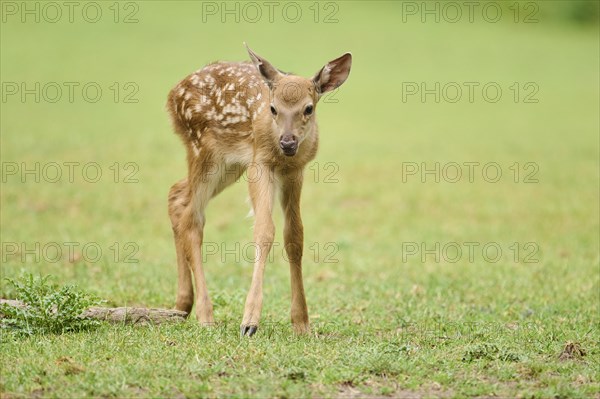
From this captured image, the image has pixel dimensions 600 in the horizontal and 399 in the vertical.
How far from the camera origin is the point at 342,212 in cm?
1725

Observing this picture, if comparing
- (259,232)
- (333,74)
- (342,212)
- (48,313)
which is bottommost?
(342,212)

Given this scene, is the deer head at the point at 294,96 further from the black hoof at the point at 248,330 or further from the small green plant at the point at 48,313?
the small green plant at the point at 48,313

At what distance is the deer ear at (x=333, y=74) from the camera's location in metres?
8.68

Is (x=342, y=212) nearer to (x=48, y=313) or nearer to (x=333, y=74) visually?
(x=333, y=74)

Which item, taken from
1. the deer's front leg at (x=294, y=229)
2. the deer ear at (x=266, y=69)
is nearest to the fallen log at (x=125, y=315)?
the deer's front leg at (x=294, y=229)

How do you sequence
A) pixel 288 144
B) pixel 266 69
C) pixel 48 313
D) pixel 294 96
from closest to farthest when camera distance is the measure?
1. pixel 48 313
2. pixel 288 144
3. pixel 294 96
4. pixel 266 69

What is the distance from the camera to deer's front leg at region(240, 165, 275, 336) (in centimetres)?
796

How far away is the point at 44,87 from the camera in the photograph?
2884 cm

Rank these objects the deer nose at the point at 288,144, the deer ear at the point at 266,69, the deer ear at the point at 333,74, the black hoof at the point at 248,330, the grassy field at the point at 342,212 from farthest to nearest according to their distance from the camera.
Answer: the deer ear at the point at 333,74
the deer ear at the point at 266,69
the deer nose at the point at 288,144
the black hoof at the point at 248,330
the grassy field at the point at 342,212

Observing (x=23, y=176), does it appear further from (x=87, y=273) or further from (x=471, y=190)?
(x=471, y=190)

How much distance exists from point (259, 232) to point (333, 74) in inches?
65.5

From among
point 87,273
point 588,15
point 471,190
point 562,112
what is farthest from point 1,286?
point 588,15

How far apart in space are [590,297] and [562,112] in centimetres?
2074

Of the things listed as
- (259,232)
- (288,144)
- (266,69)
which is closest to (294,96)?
(266,69)
